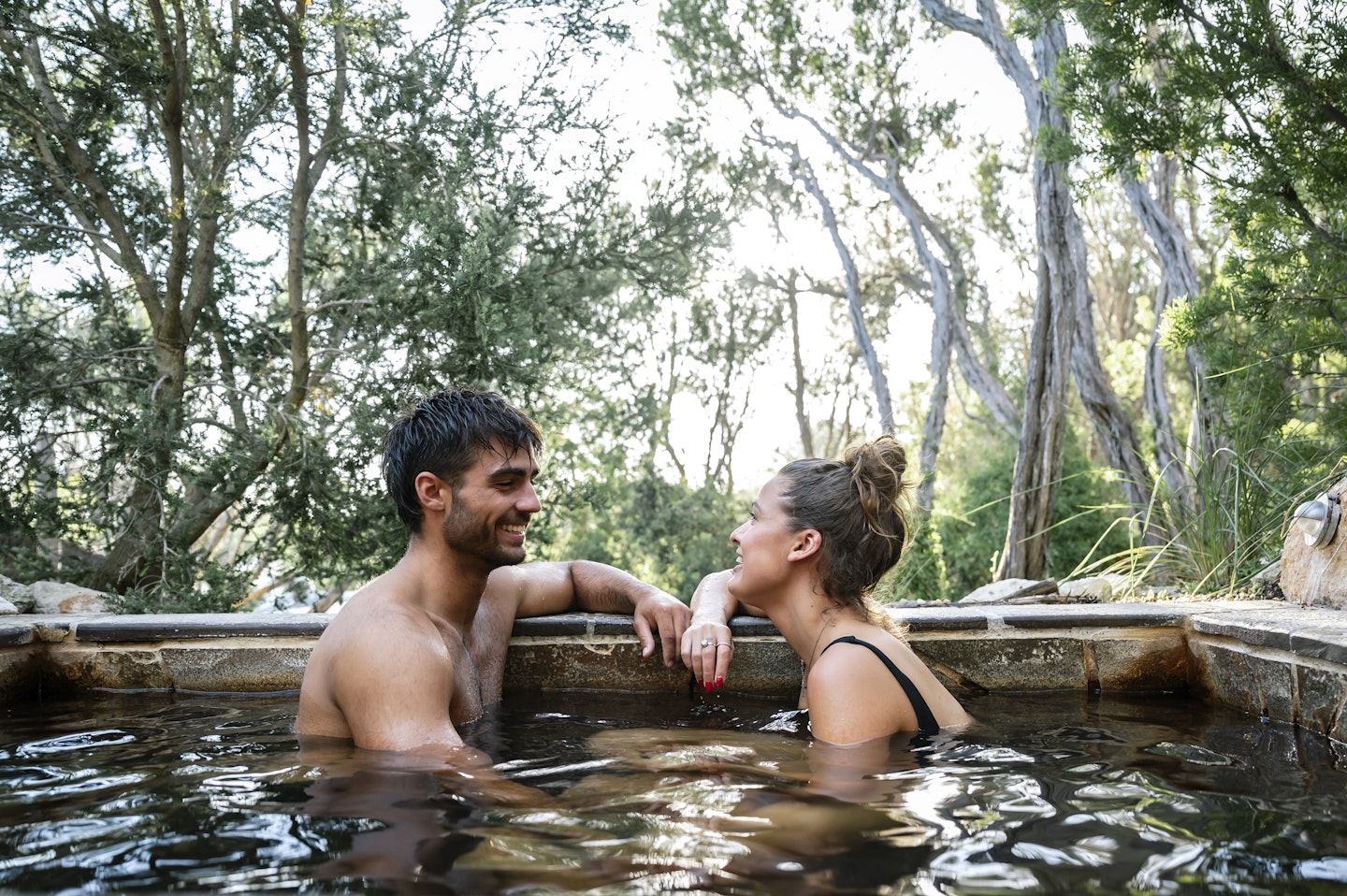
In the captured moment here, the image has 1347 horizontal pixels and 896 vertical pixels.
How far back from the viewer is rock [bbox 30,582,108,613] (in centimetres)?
582

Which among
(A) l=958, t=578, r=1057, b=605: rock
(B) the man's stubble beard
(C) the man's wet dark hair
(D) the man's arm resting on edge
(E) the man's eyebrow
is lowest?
(A) l=958, t=578, r=1057, b=605: rock

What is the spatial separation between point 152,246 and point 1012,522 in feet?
22.5

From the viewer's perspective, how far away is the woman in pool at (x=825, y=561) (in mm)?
3092

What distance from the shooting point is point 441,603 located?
319 centimetres

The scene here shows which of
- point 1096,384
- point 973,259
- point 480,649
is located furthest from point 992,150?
point 480,649

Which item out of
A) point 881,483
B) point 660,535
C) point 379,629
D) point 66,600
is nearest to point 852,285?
point 660,535

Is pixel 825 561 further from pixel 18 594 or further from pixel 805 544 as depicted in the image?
pixel 18 594

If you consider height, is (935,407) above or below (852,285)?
below

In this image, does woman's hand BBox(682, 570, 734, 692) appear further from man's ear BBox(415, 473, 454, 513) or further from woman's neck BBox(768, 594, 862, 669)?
man's ear BBox(415, 473, 454, 513)

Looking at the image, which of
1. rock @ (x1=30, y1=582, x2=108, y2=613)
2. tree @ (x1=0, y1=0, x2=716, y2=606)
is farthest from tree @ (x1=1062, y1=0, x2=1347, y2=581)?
rock @ (x1=30, y1=582, x2=108, y2=613)

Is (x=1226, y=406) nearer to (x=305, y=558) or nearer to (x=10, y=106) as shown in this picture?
(x=305, y=558)

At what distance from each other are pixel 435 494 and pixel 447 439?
0.17 m

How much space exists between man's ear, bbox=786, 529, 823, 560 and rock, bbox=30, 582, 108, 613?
4466mm

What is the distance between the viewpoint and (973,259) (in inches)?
661
